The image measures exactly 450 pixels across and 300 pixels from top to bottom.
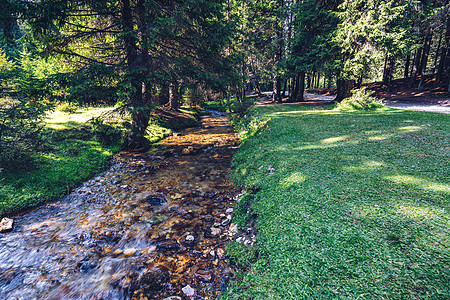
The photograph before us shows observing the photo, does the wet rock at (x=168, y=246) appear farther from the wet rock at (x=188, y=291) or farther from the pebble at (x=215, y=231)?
the wet rock at (x=188, y=291)

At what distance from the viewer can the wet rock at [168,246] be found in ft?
13.3

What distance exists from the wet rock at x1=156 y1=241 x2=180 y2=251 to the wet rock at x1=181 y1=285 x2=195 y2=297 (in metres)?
0.97

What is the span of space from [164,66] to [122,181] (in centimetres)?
582

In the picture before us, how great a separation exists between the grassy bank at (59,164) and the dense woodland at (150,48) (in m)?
0.97

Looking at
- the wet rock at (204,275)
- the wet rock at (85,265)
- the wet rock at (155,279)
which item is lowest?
the wet rock at (85,265)

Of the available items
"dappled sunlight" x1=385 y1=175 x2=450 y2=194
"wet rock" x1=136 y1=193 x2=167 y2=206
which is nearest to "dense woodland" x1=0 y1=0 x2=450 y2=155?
"wet rock" x1=136 y1=193 x2=167 y2=206

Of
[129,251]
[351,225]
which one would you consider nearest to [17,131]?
[129,251]

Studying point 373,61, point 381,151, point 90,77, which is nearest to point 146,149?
point 90,77

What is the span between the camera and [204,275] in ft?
11.0

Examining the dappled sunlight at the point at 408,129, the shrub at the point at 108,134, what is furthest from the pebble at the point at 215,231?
the shrub at the point at 108,134

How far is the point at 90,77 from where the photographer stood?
26.6 ft

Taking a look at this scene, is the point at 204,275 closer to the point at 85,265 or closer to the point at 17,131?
the point at 85,265

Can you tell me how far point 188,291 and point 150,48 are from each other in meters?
9.76

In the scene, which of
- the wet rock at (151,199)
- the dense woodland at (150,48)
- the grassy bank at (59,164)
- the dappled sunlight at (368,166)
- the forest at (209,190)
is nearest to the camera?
the forest at (209,190)
